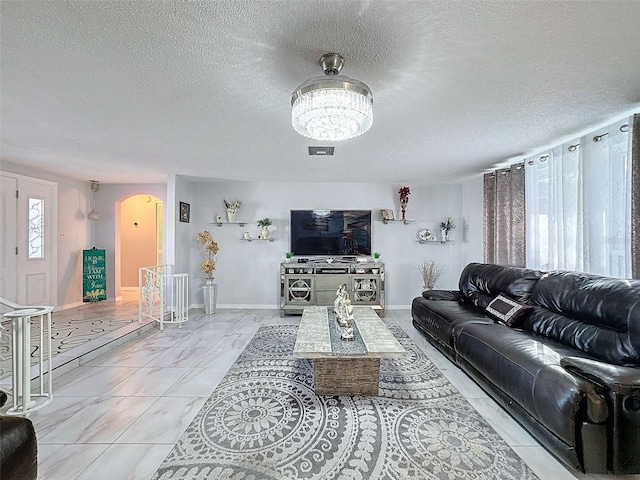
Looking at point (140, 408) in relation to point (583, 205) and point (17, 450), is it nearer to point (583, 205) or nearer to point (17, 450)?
point (17, 450)

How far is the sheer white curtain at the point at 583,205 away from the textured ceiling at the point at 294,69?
0.32 m

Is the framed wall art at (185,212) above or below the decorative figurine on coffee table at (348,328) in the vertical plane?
above

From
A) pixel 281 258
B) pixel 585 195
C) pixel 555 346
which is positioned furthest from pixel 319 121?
pixel 281 258

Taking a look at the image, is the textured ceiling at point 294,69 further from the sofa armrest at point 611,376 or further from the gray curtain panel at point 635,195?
the sofa armrest at point 611,376

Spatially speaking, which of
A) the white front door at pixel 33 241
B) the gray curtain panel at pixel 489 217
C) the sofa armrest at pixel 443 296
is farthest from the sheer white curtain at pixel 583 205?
the white front door at pixel 33 241

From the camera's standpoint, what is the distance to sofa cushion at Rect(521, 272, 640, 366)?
78.7 inches

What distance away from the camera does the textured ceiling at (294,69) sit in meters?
1.43

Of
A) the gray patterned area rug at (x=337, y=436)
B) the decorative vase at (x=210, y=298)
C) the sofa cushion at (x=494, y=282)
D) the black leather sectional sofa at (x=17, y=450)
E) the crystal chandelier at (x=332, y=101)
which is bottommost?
the gray patterned area rug at (x=337, y=436)

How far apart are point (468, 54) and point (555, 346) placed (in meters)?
2.18

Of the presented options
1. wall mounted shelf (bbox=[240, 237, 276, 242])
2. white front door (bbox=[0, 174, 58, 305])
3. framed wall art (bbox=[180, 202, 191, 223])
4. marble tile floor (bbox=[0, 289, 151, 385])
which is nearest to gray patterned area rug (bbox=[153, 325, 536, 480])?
marble tile floor (bbox=[0, 289, 151, 385])

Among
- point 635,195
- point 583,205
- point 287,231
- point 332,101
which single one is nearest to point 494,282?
point 583,205

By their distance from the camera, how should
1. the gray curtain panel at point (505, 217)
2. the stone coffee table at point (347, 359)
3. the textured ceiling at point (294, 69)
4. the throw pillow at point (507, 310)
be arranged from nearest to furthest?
1. the textured ceiling at point (294, 69)
2. the stone coffee table at point (347, 359)
3. the throw pillow at point (507, 310)
4. the gray curtain panel at point (505, 217)

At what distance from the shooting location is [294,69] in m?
1.89

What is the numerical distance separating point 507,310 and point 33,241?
6.50 metres
